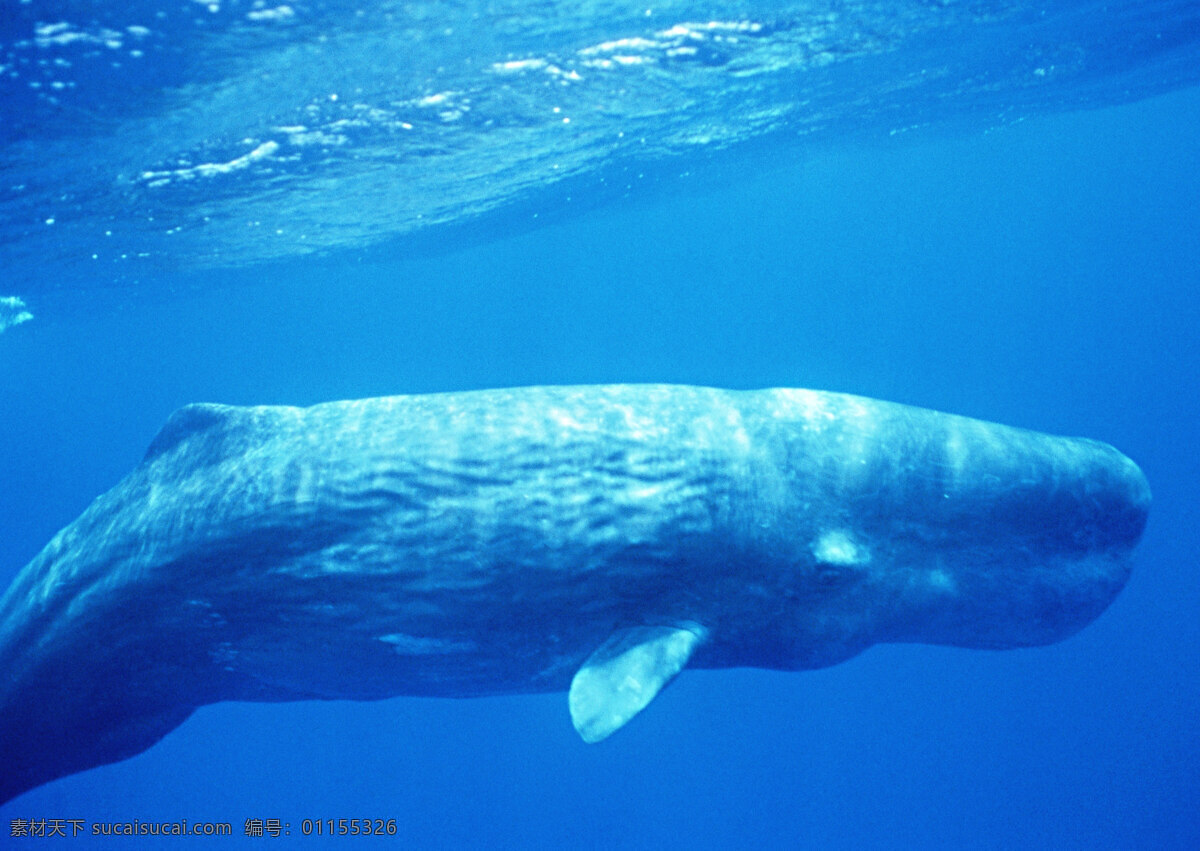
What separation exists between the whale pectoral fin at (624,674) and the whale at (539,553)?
2 cm

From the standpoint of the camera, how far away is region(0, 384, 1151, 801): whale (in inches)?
203

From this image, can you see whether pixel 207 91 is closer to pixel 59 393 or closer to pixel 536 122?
pixel 536 122

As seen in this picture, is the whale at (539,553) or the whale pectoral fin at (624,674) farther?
the whale at (539,553)

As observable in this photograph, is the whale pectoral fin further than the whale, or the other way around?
the whale

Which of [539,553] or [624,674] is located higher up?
[539,553]

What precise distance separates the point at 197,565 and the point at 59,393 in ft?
339

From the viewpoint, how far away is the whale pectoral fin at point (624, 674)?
4.59 metres

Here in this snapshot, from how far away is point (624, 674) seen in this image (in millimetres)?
4902

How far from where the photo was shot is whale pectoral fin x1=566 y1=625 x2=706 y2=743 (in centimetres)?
459

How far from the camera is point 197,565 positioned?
527 cm

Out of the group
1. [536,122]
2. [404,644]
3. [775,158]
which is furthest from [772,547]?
[775,158]

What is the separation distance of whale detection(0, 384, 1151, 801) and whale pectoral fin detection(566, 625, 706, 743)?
0.06 ft

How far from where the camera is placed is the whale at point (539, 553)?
203 inches

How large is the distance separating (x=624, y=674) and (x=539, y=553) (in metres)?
0.96
